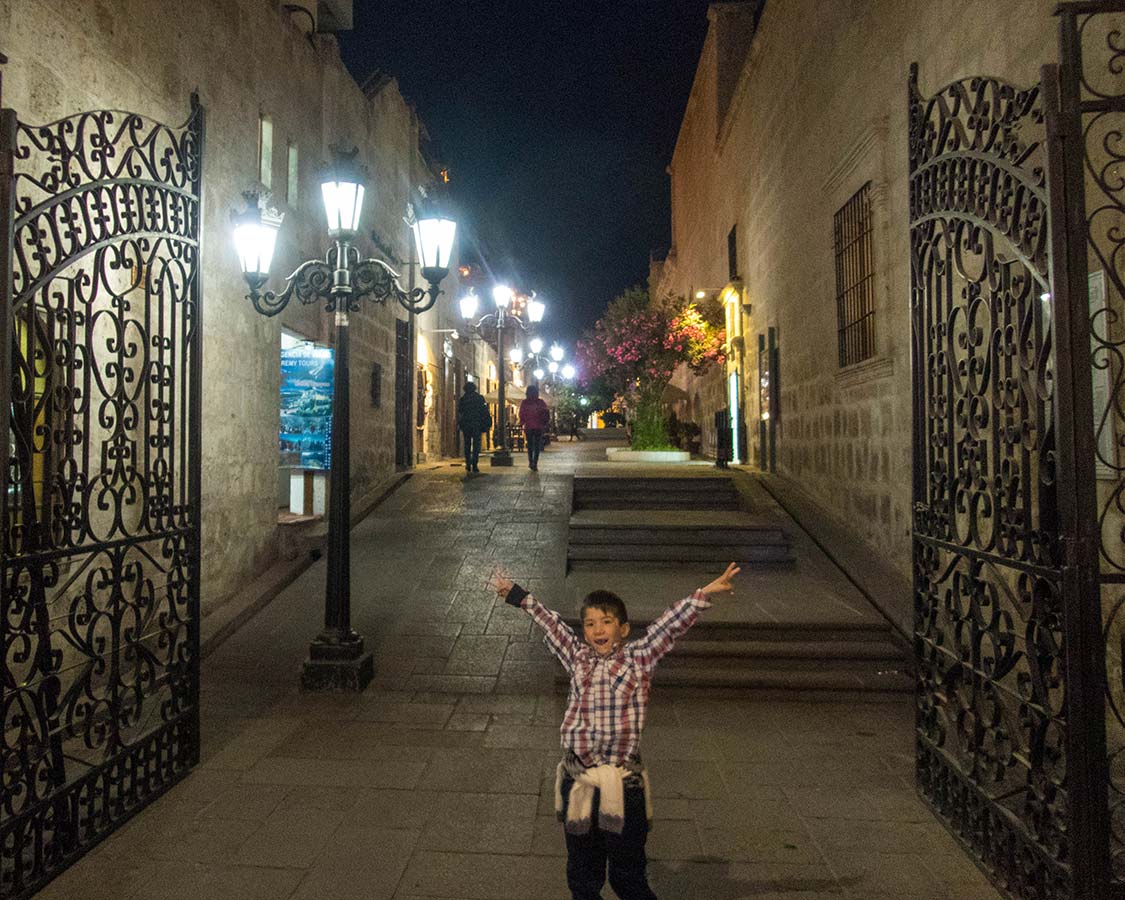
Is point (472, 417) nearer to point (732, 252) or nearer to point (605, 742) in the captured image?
point (732, 252)

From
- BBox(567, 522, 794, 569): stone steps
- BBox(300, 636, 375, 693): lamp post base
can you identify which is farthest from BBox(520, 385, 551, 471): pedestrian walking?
BBox(300, 636, 375, 693): lamp post base

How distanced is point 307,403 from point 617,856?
345 inches

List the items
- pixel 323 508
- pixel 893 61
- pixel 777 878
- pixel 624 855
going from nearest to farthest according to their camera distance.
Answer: pixel 624 855, pixel 777 878, pixel 893 61, pixel 323 508

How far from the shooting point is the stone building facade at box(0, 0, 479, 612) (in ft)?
18.8

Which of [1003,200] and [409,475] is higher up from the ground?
[1003,200]

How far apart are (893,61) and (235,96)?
6.45 meters

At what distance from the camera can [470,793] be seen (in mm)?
4266

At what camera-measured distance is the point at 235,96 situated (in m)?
8.40

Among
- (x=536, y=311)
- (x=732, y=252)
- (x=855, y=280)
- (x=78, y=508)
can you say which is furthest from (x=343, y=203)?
(x=732, y=252)

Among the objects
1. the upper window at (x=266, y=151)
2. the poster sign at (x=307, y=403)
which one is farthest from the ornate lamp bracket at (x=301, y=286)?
the poster sign at (x=307, y=403)

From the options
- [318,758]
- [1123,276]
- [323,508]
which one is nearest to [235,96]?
[323,508]

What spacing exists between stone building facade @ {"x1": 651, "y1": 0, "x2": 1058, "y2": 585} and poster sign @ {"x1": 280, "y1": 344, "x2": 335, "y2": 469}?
20.7 feet

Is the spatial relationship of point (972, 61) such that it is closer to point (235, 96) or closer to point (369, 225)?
point (235, 96)

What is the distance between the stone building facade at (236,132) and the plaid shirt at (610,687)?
487 centimetres
